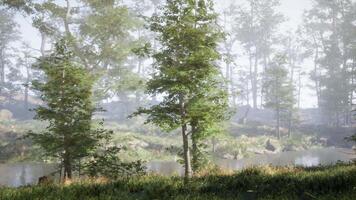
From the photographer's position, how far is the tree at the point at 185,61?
14.4 meters

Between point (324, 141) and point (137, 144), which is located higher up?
point (137, 144)

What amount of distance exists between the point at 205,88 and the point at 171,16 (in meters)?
3.30

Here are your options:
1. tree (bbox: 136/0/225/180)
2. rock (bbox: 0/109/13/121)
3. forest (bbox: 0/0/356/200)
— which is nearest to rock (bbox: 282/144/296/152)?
forest (bbox: 0/0/356/200)

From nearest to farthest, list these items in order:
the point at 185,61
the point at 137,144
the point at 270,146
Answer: the point at 185,61
the point at 137,144
the point at 270,146

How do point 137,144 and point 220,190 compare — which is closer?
point 220,190

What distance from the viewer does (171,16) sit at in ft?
47.8

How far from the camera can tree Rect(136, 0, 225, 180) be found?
14391mm

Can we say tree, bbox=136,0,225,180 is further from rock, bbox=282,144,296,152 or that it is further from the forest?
rock, bbox=282,144,296,152

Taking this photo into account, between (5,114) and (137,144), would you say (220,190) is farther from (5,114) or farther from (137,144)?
(5,114)

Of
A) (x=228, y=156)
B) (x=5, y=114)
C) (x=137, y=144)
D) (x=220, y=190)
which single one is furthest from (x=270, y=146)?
(x=5, y=114)

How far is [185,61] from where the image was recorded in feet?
48.5

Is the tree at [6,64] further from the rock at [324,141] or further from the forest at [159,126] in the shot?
the rock at [324,141]

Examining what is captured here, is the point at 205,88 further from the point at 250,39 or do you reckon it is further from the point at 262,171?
the point at 250,39

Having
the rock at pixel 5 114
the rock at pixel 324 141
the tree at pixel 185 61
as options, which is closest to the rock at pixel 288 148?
the rock at pixel 324 141
